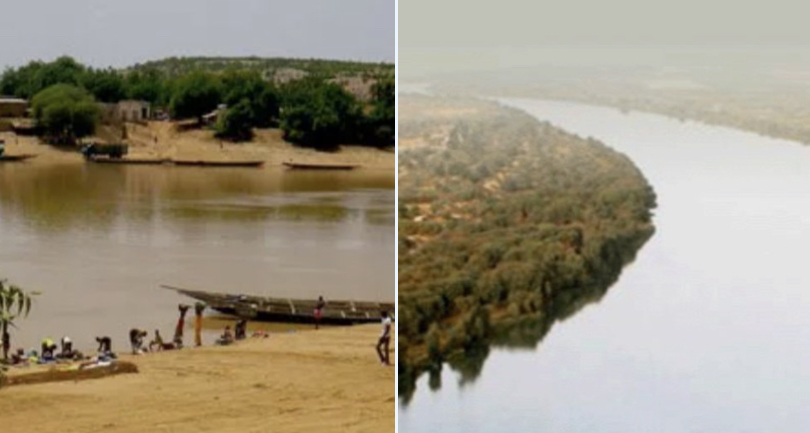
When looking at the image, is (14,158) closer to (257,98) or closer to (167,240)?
(257,98)

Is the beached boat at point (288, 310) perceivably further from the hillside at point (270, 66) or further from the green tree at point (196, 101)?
the hillside at point (270, 66)

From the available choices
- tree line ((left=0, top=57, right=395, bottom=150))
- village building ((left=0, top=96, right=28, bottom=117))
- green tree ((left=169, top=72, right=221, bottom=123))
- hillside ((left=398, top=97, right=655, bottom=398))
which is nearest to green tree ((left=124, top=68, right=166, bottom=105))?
tree line ((left=0, top=57, right=395, bottom=150))

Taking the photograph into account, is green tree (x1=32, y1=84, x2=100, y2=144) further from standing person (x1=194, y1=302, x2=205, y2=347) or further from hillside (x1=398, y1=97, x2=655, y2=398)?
hillside (x1=398, y1=97, x2=655, y2=398)

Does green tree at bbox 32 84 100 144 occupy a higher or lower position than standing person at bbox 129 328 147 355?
higher

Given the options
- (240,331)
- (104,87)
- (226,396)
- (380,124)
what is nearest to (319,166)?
(380,124)

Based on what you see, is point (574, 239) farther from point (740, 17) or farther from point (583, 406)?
point (740, 17)

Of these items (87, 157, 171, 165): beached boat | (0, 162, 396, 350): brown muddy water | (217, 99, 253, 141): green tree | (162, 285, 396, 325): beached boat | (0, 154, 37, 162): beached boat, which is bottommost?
(0, 162, 396, 350): brown muddy water

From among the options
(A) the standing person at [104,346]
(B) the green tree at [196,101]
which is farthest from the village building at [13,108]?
(A) the standing person at [104,346]
